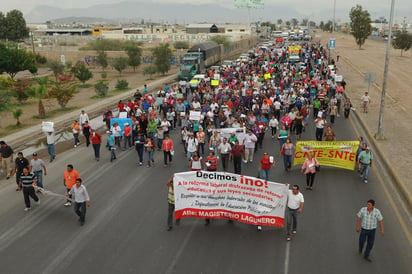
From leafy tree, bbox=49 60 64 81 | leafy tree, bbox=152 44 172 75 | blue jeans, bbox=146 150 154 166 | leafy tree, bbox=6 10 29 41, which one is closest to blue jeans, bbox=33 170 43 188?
blue jeans, bbox=146 150 154 166

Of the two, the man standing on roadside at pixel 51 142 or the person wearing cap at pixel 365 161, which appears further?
the man standing on roadside at pixel 51 142

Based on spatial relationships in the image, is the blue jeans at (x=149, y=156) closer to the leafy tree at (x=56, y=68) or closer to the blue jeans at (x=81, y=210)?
the blue jeans at (x=81, y=210)

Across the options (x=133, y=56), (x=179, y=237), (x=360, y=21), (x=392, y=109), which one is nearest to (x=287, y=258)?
(x=179, y=237)

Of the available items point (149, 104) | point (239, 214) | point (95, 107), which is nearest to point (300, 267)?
point (239, 214)

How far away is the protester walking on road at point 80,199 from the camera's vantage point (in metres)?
10.2

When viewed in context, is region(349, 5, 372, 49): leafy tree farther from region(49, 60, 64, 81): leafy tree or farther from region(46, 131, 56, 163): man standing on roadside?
region(46, 131, 56, 163): man standing on roadside

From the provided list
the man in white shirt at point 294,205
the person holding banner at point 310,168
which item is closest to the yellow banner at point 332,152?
the person holding banner at point 310,168

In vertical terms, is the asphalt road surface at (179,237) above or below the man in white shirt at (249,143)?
below

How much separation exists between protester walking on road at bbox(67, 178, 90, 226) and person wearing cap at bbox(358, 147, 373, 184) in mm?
8664

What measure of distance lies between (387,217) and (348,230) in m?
1.57

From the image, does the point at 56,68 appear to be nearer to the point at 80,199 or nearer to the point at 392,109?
the point at 392,109

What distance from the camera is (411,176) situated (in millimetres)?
13719

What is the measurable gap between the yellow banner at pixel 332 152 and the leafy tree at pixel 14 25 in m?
114

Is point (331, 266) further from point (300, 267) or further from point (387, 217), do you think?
point (387, 217)
